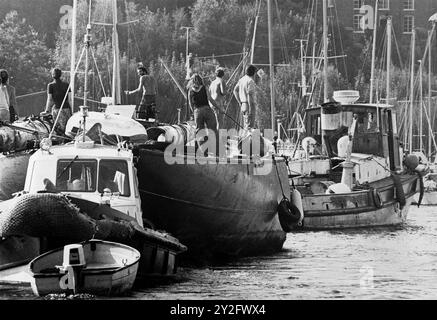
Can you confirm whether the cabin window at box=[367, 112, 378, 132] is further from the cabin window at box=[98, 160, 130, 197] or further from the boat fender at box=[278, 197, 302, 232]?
the cabin window at box=[98, 160, 130, 197]

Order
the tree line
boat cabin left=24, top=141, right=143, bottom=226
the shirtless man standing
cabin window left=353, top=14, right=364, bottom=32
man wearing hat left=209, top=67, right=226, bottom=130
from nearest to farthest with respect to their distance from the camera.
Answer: boat cabin left=24, top=141, right=143, bottom=226, man wearing hat left=209, top=67, right=226, bottom=130, the shirtless man standing, the tree line, cabin window left=353, top=14, right=364, bottom=32

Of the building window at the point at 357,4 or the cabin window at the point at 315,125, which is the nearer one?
the cabin window at the point at 315,125

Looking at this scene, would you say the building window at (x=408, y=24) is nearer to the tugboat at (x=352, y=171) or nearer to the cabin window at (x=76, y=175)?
the tugboat at (x=352, y=171)

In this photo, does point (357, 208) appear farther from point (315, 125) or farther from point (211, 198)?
point (211, 198)

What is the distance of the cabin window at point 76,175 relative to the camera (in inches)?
744

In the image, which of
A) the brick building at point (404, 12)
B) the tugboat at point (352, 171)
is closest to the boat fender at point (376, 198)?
the tugboat at point (352, 171)

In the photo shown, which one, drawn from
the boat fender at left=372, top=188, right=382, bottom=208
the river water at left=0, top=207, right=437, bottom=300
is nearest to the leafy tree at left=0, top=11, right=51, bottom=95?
the boat fender at left=372, top=188, right=382, bottom=208

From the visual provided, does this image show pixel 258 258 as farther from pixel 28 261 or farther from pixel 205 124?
pixel 28 261

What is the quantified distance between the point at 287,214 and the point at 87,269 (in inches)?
352

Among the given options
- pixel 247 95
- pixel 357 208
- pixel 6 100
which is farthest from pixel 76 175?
pixel 357 208

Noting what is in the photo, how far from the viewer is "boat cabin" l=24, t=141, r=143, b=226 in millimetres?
18875

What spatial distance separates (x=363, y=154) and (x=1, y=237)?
18.5m

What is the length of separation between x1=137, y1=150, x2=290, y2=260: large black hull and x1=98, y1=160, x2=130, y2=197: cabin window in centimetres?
145

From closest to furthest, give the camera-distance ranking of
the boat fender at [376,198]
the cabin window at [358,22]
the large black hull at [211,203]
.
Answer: the large black hull at [211,203], the boat fender at [376,198], the cabin window at [358,22]
